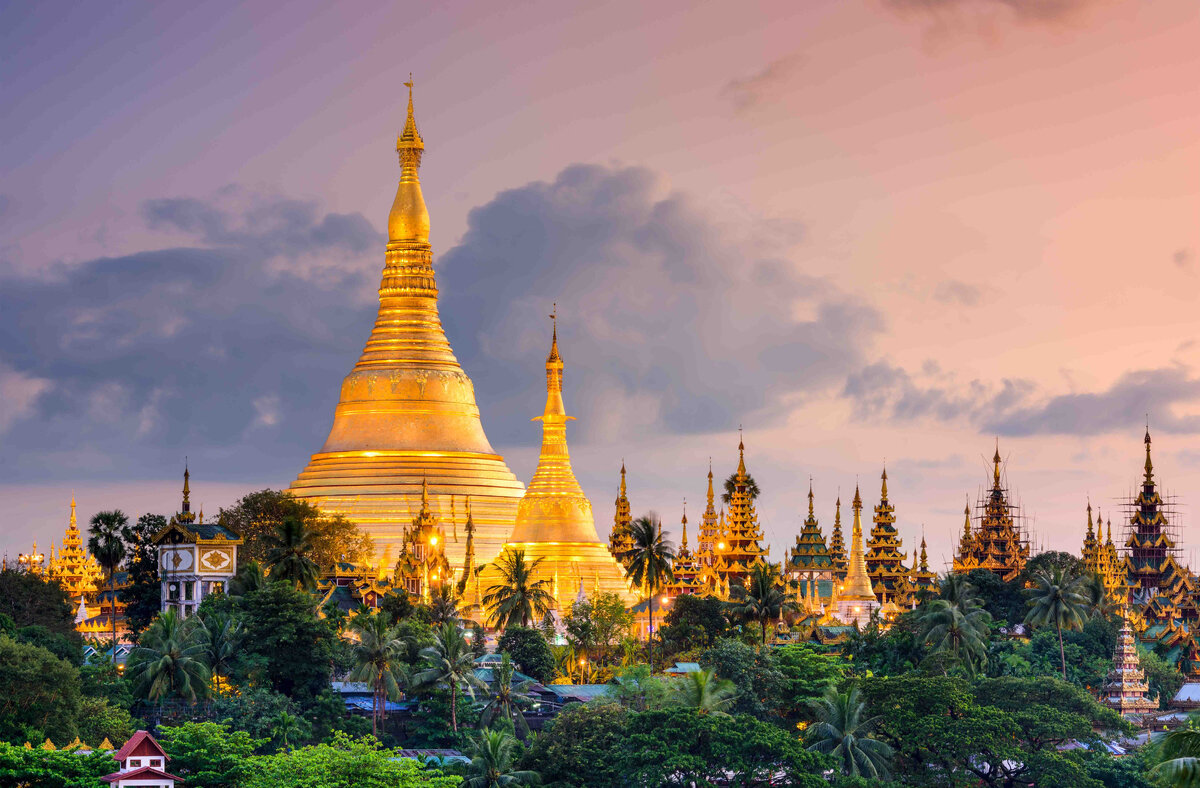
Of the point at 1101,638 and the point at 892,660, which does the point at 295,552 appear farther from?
the point at 1101,638

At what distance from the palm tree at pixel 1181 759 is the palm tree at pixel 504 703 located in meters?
37.0

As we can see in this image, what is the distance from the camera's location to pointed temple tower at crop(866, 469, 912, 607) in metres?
135

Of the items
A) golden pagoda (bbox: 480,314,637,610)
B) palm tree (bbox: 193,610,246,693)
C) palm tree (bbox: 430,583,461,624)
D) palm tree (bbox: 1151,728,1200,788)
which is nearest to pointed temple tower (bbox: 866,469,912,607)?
golden pagoda (bbox: 480,314,637,610)

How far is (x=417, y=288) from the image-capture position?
125m

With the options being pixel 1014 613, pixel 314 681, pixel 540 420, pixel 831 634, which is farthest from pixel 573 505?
pixel 314 681

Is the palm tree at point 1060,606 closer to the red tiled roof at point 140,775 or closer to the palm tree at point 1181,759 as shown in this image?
the red tiled roof at point 140,775

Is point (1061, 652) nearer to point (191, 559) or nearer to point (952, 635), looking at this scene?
point (952, 635)

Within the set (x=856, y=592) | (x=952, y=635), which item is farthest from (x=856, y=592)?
(x=952, y=635)

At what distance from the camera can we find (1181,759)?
4012 cm

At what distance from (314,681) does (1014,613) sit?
4537cm

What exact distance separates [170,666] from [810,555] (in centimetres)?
8429

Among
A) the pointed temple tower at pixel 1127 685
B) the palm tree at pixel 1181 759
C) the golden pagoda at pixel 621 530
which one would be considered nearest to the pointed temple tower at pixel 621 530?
the golden pagoda at pixel 621 530

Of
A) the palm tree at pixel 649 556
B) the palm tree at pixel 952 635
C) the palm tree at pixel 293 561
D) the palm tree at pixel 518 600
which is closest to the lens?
the palm tree at pixel 952 635

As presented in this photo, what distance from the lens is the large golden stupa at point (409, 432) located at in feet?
383
